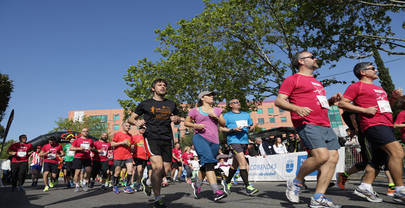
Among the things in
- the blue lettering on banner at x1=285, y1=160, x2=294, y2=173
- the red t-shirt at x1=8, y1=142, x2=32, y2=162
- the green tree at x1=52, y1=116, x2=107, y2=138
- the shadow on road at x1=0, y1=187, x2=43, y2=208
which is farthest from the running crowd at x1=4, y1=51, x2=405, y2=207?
the green tree at x1=52, y1=116, x2=107, y2=138

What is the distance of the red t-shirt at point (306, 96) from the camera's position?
11.7 feet

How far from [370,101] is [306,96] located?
1.22 metres

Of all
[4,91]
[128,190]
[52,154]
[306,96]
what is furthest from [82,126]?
[306,96]

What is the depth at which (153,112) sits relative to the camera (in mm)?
4742

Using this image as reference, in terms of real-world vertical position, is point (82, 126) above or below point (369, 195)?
above

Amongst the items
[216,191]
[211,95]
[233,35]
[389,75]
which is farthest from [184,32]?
[389,75]

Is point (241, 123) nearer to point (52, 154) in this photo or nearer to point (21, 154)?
point (52, 154)

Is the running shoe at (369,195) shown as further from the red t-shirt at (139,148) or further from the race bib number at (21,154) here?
the race bib number at (21,154)

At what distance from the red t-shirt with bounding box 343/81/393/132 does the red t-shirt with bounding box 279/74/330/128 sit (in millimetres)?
852

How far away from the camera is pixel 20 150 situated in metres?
11.0

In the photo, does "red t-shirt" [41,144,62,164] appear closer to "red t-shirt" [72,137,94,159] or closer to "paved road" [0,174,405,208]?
"red t-shirt" [72,137,94,159]

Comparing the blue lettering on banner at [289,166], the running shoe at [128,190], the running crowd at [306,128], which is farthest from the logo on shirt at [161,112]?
the blue lettering on banner at [289,166]

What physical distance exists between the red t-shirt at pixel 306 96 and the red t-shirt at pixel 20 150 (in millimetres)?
10780

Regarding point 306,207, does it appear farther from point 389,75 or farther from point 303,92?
point 389,75
